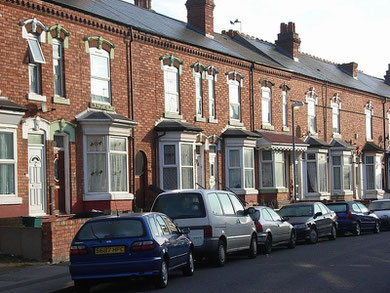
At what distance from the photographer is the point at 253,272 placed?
1606 cm

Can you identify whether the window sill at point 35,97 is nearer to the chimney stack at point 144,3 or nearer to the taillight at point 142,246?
the taillight at point 142,246

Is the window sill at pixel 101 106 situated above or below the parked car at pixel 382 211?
above

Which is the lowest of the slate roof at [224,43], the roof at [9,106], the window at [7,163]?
the window at [7,163]

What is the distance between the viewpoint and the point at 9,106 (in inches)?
822

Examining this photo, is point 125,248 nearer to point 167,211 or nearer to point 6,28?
point 167,211

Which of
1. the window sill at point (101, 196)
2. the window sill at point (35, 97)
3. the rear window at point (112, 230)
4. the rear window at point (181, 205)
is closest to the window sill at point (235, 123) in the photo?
the window sill at point (101, 196)

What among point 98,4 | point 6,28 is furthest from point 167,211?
point 98,4

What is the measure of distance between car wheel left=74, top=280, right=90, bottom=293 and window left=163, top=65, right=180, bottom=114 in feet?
54.0

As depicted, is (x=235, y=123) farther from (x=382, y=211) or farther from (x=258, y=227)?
(x=258, y=227)

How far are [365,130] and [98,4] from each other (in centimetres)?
2558

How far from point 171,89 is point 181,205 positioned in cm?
1301

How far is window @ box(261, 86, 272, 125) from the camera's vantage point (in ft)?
121

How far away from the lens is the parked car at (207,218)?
17078 millimetres

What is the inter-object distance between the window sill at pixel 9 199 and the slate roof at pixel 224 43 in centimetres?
661
